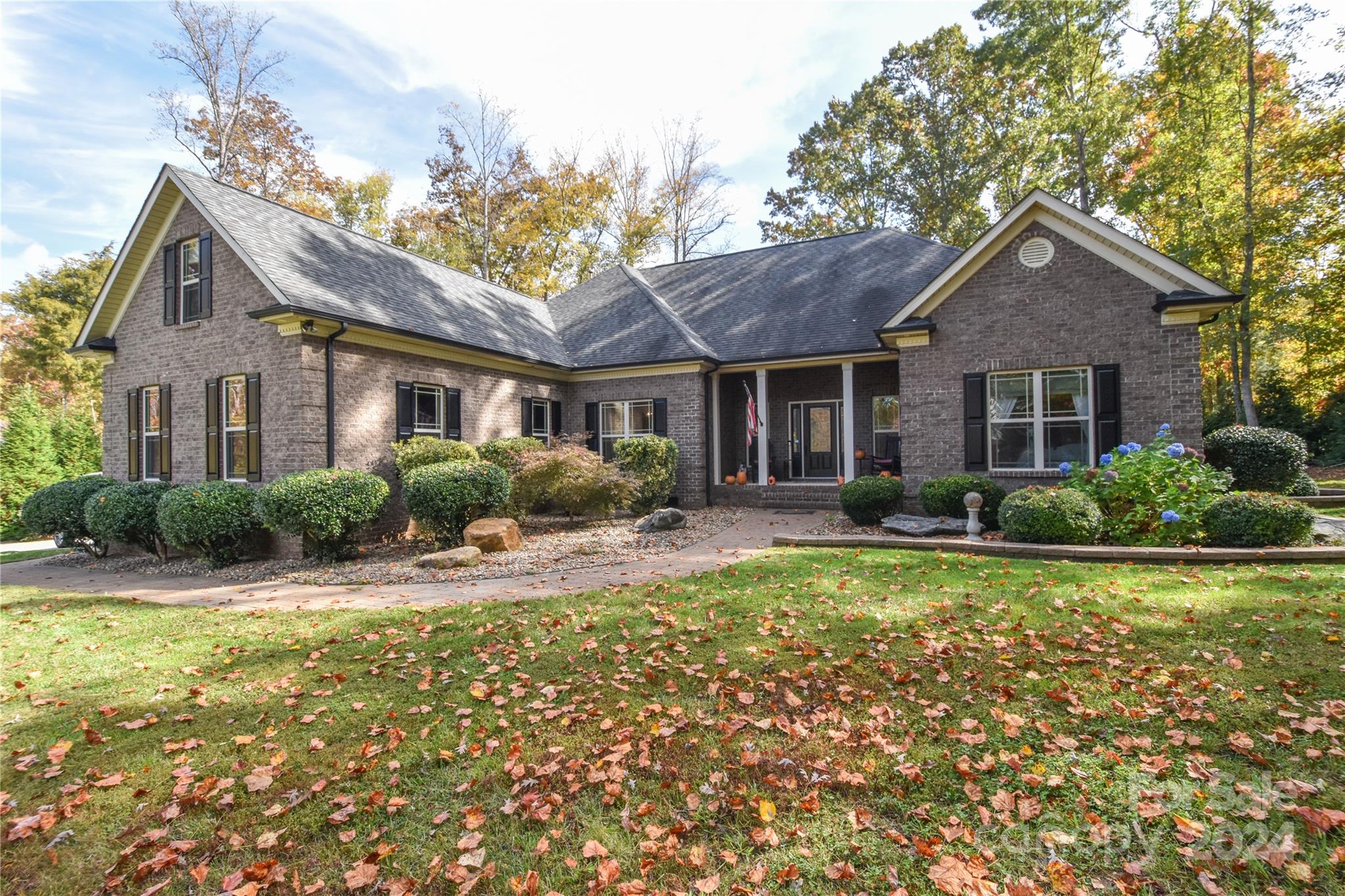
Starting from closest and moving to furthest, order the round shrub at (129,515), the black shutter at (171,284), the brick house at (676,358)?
the brick house at (676,358) → the round shrub at (129,515) → the black shutter at (171,284)

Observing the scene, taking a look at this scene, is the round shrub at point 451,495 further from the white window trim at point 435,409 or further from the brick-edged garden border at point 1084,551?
the brick-edged garden border at point 1084,551

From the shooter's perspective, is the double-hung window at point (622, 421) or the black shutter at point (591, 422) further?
the black shutter at point (591, 422)

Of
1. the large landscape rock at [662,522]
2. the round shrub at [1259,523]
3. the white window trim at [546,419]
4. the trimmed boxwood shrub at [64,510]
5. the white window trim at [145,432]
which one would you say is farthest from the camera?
the white window trim at [546,419]

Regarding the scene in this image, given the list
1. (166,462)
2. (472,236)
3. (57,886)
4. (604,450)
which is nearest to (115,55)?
(57,886)

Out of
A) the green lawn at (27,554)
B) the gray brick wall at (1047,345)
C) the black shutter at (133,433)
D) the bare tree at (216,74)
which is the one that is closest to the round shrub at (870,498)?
the gray brick wall at (1047,345)

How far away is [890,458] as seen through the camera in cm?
1435

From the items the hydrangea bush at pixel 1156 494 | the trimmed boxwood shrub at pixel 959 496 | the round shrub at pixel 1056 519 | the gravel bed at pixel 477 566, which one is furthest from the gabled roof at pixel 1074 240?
the gravel bed at pixel 477 566

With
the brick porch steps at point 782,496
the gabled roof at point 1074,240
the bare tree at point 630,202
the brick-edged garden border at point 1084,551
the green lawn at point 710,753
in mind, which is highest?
the bare tree at point 630,202

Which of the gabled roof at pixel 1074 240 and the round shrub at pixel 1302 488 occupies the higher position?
the gabled roof at pixel 1074 240

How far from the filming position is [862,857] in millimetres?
2492

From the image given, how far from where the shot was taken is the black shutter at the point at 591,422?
1570 centimetres

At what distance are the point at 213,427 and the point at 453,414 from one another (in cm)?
433

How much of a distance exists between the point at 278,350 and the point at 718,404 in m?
9.38

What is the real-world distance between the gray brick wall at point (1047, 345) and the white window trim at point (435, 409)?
9.33m
